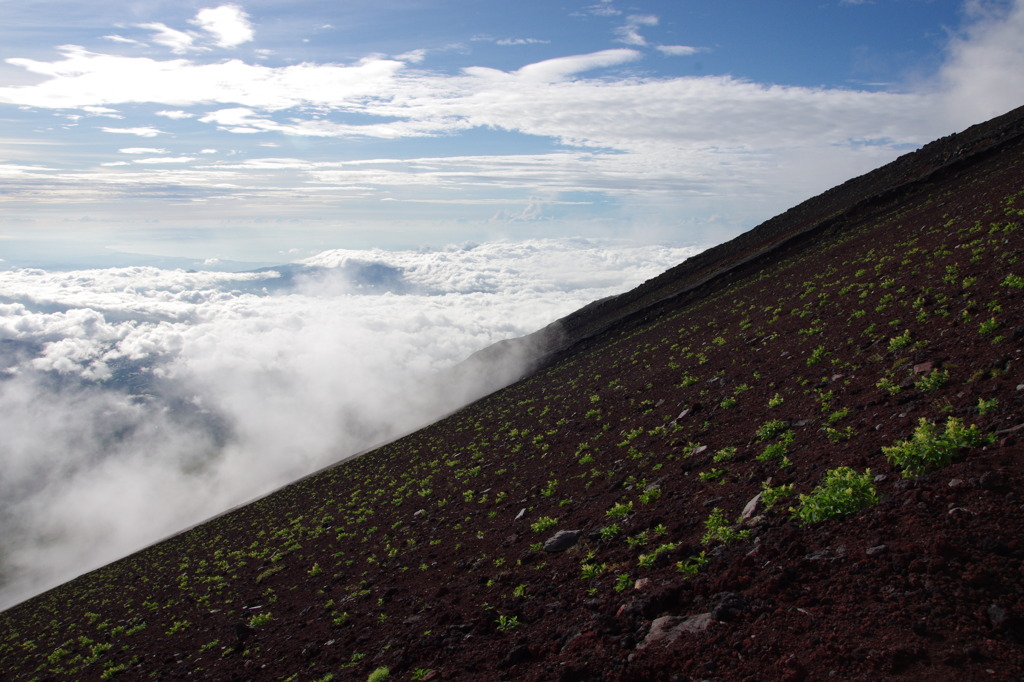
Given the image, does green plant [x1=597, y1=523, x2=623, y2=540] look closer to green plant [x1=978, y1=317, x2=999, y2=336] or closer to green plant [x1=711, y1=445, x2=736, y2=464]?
green plant [x1=711, y1=445, x2=736, y2=464]

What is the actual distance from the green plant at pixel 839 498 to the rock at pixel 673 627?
2.41 metres

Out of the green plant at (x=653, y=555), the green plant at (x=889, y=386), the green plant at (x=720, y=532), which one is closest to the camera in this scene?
the green plant at (x=720, y=532)

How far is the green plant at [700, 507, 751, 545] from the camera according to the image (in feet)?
29.0

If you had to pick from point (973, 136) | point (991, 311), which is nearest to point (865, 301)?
point (991, 311)

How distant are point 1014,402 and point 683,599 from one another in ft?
21.8

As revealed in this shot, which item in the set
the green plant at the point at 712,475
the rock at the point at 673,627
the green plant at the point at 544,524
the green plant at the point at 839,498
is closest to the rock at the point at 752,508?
the green plant at the point at 839,498

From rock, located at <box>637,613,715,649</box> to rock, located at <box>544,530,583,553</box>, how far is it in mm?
4468

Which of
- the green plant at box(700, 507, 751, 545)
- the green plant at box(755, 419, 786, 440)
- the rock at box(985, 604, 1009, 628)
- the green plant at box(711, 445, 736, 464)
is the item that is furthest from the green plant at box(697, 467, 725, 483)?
the rock at box(985, 604, 1009, 628)

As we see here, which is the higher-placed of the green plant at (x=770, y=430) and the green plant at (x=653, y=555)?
the green plant at (x=770, y=430)

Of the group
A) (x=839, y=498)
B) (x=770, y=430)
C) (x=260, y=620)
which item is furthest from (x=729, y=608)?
(x=260, y=620)

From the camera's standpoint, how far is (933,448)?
26.5 ft

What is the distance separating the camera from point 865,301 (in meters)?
20.4

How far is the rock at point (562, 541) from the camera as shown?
40.0ft

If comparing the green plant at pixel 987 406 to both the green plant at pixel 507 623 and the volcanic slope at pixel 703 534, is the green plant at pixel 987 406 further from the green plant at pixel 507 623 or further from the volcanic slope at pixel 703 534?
the green plant at pixel 507 623
